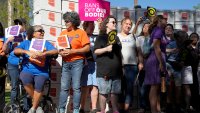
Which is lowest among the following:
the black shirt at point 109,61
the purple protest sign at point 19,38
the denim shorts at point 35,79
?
the denim shorts at point 35,79

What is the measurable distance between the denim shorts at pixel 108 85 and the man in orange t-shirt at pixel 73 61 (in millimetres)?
331

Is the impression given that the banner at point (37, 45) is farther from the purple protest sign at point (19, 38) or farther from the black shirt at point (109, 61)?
the black shirt at point (109, 61)

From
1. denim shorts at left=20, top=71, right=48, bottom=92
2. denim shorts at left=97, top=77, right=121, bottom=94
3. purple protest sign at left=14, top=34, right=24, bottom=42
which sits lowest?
denim shorts at left=97, top=77, right=121, bottom=94

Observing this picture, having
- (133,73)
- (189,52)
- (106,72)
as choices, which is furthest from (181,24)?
(106,72)

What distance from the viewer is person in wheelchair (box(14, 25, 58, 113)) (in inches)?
225

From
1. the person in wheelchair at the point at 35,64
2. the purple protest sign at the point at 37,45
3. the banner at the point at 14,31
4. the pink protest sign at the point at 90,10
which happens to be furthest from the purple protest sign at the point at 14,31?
the pink protest sign at the point at 90,10

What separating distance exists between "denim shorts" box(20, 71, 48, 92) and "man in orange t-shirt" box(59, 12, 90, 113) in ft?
1.07

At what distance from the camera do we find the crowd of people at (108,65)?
580 centimetres

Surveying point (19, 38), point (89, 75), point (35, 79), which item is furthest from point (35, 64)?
point (89, 75)

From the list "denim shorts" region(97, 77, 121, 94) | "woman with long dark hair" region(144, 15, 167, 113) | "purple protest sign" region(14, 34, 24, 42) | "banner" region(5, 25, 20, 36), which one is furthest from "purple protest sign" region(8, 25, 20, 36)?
"woman with long dark hair" region(144, 15, 167, 113)

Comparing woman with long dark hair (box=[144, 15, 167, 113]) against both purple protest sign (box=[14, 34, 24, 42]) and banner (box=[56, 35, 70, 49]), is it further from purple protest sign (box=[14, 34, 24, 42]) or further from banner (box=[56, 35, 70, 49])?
purple protest sign (box=[14, 34, 24, 42])

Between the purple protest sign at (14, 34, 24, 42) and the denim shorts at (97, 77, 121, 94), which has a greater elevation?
the purple protest sign at (14, 34, 24, 42)

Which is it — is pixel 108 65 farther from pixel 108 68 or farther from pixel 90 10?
pixel 90 10

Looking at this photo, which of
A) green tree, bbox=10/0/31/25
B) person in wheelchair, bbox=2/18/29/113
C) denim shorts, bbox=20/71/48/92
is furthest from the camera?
green tree, bbox=10/0/31/25
